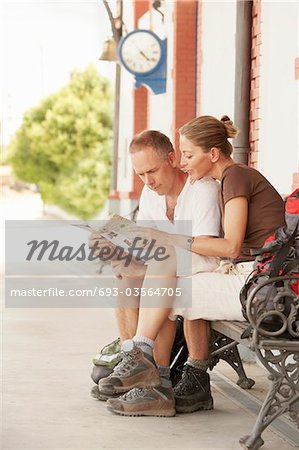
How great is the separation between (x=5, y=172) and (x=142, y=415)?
7925 cm

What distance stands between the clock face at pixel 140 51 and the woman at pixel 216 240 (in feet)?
27.8

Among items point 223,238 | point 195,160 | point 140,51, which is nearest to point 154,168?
point 195,160

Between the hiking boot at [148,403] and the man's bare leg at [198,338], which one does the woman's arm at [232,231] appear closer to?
the man's bare leg at [198,338]

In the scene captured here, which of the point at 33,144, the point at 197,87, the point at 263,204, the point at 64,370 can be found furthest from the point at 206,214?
the point at 33,144

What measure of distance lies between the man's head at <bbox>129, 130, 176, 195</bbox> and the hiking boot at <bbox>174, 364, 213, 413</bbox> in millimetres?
1033

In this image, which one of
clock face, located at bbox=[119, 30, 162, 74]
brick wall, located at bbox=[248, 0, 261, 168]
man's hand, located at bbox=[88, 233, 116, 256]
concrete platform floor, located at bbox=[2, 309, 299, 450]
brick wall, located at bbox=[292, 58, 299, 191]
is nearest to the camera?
concrete platform floor, located at bbox=[2, 309, 299, 450]

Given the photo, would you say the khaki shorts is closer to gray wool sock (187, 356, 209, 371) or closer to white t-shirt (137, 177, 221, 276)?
white t-shirt (137, 177, 221, 276)

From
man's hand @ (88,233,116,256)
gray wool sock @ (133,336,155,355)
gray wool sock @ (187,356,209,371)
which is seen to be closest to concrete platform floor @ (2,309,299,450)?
gray wool sock @ (187,356,209,371)

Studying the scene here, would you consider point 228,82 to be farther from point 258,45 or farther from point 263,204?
point 263,204

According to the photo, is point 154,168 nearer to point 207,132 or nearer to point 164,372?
point 207,132

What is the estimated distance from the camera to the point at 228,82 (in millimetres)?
9914

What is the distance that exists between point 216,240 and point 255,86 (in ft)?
10.5

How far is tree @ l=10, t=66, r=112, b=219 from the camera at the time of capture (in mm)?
45844

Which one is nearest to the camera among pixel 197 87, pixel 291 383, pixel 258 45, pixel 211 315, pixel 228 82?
pixel 291 383
